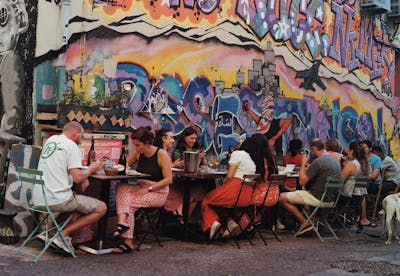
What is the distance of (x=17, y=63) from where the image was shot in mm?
8625

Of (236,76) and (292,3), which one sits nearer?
(236,76)

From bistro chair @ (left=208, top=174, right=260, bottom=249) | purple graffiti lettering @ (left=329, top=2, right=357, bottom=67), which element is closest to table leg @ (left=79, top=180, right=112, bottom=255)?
bistro chair @ (left=208, top=174, right=260, bottom=249)

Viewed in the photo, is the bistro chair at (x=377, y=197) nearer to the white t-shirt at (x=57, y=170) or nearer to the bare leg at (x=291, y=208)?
the bare leg at (x=291, y=208)

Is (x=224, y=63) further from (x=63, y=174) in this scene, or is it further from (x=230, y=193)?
(x=63, y=174)

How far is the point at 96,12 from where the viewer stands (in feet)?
30.2

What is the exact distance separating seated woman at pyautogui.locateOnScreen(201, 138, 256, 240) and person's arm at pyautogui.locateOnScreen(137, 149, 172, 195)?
85 centimetres

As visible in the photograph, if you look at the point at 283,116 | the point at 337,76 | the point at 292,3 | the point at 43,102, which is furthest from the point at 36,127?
the point at 337,76

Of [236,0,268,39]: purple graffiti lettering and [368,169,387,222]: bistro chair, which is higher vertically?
[236,0,268,39]: purple graffiti lettering

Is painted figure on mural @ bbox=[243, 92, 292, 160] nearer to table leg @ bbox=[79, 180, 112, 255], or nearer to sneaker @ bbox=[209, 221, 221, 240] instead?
sneaker @ bbox=[209, 221, 221, 240]

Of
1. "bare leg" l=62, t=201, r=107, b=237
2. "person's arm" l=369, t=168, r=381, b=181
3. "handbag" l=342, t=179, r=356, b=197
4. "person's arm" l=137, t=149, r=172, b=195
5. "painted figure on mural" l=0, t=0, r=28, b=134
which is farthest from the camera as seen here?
"person's arm" l=369, t=168, r=381, b=181

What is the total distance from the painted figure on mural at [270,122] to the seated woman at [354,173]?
2481 millimetres

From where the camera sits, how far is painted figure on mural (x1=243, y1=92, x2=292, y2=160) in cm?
1198

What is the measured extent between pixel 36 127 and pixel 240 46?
4.79m

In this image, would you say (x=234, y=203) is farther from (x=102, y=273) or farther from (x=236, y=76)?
(x=236, y=76)
